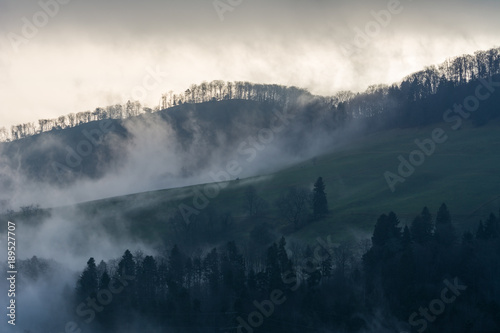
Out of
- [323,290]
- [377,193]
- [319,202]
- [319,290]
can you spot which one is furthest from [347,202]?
[319,290]

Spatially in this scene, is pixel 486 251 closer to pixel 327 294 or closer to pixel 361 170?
pixel 327 294

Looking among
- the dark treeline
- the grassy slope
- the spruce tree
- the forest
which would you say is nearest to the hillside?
the grassy slope

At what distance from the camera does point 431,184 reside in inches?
6673

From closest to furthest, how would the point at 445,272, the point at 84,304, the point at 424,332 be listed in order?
the point at 424,332, the point at 445,272, the point at 84,304

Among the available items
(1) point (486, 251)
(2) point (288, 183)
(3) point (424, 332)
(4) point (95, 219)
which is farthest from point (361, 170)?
(3) point (424, 332)

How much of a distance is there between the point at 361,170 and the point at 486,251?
8139 cm

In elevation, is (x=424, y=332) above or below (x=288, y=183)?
below

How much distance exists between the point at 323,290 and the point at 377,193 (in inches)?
2463

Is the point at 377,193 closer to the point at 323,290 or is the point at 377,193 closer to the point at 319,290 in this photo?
the point at 323,290

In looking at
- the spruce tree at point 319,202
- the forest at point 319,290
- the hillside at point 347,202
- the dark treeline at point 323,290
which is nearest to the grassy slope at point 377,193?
the hillside at point 347,202

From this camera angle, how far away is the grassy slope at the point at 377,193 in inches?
5886

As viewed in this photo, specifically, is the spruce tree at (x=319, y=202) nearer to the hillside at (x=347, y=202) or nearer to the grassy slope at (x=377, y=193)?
the hillside at (x=347, y=202)

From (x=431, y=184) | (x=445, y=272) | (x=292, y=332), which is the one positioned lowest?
(x=292, y=332)

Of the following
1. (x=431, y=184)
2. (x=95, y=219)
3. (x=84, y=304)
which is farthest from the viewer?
(x=95, y=219)
